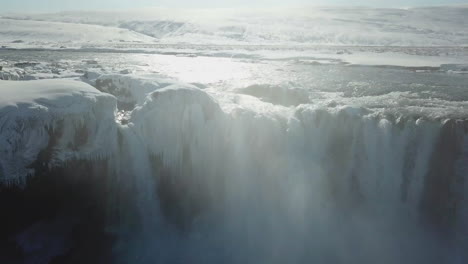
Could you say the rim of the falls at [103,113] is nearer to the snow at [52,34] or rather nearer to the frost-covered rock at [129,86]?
the frost-covered rock at [129,86]

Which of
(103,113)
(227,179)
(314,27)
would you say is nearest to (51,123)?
(103,113)

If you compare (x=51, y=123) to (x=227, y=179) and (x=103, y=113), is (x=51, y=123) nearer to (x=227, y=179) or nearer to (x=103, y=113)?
(x=103, y=113)

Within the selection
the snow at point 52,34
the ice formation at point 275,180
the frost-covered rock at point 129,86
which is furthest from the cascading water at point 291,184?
the snow at point 52,34

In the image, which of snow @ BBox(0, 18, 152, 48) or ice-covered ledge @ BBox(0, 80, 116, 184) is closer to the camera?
ice-covered ledge @ BBox(0, 80, 116, 184)

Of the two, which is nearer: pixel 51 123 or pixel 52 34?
pixel 51 123

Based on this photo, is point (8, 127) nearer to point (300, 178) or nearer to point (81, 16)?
point (300, 178)

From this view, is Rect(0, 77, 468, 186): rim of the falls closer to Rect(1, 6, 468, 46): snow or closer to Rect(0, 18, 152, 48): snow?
Rect(1, 6, 468, 46): snow

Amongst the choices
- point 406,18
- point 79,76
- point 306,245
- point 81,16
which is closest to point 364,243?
point 306,245

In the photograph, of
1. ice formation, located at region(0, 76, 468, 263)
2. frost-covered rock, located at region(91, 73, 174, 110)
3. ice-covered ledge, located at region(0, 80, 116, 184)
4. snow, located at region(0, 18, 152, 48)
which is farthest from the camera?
snow, located at region(0, 18, 152, 48)

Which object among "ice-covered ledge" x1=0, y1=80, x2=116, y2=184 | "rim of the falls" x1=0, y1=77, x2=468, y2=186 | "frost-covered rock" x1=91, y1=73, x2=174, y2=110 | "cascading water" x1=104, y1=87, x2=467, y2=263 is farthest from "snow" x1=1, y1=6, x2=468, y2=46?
"ice-covered ledge" x1=0, y1=80, x2=116, y2=184
